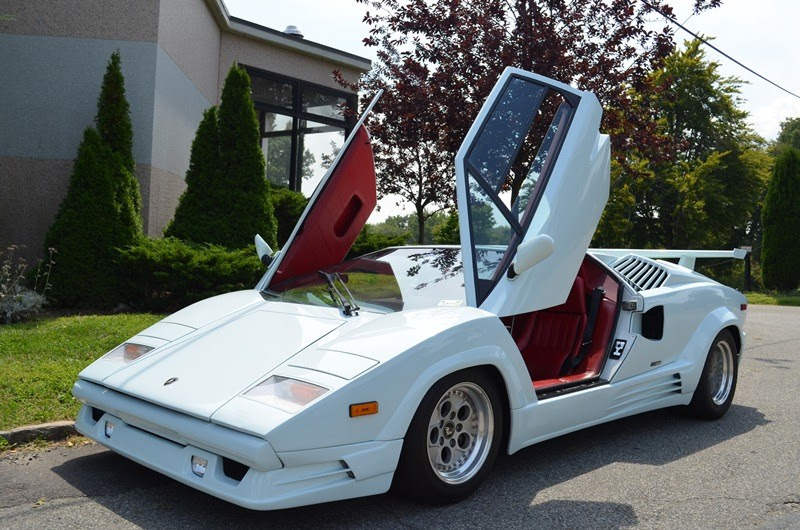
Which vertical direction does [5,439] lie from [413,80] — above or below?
below

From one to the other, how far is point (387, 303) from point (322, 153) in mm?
11792

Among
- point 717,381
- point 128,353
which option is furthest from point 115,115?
point 717,381

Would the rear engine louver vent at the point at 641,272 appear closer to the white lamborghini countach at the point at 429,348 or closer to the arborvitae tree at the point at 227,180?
the white lamborghini countach at the point at 429,348

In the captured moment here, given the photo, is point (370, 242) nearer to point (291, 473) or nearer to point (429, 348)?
point (429, 348)

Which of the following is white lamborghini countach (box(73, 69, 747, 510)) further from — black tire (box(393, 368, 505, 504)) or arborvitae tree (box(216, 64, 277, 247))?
arborvitae tree (box(216, 64, 277, 247))

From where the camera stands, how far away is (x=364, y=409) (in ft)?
10.3

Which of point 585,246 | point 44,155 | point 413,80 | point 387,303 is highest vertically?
point 413,80

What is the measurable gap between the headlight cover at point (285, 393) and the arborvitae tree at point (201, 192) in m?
6.96

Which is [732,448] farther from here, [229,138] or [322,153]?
[322,153]

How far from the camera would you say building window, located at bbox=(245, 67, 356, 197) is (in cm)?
1446

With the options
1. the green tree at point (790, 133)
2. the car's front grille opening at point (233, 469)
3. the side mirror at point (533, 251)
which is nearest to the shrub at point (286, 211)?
the side mirror at point (533, 251)

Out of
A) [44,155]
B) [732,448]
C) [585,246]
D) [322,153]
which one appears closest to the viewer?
[585,246]

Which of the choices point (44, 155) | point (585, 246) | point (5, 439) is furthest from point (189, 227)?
point (585, 246)

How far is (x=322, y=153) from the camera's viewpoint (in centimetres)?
1555
